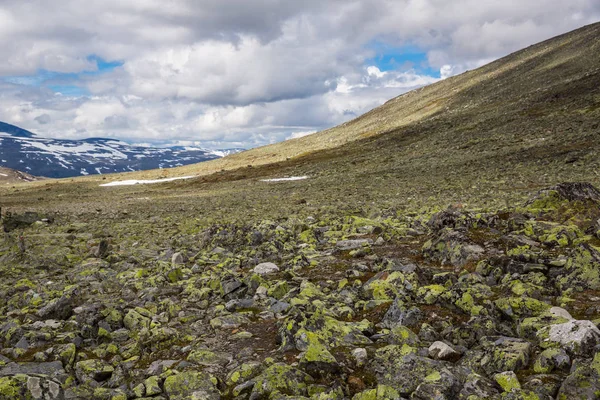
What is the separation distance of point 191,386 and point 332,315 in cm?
307

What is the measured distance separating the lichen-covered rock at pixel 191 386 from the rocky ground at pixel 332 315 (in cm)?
2

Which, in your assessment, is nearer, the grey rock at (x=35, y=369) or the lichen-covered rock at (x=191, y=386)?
the lichen-covered rock at (x=191, y=386)

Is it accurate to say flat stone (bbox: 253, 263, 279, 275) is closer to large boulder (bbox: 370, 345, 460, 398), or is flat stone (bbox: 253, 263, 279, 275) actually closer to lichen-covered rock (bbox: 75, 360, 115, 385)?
lichen-covered rock (bbox: 75, 360, 115, 385)

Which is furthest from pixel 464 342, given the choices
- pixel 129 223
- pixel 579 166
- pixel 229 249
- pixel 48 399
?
pixel 579 166

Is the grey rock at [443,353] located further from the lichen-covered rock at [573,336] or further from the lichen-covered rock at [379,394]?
the lichen-covered rock at [573,336]

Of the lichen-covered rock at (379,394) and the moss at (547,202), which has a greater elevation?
the moss at (547,202)

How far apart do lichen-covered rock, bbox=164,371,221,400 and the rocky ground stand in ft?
0.07

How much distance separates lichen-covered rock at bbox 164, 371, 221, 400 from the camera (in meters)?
5.40

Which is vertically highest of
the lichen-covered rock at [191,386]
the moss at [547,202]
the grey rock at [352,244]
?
the moss at [547,202]

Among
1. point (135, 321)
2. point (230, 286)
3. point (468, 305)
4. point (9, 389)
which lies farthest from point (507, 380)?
point (135, 321)

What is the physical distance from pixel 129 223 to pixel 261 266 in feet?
48.6

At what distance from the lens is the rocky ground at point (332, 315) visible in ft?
17.6

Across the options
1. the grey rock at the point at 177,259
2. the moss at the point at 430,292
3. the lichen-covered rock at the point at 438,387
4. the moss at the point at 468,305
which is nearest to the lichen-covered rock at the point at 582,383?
the lichen-covered rock at the point at 438,387

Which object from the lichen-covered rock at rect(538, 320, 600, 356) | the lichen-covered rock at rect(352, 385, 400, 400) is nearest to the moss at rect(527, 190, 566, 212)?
the lichen-covered rock at rect(538, 320, 600, 356)
